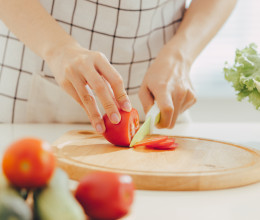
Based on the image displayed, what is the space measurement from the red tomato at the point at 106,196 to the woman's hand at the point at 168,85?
2.53 feet

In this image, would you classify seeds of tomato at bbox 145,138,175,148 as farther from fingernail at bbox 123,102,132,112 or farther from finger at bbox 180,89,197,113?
finger at bbox 180,89,197,113

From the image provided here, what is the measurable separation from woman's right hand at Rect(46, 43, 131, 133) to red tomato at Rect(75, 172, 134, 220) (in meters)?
0.56

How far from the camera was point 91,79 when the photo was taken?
1.13 metres

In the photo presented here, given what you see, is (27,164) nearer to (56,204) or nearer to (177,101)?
(56,204)

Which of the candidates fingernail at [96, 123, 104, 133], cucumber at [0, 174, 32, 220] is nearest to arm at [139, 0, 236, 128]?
fingernail at [96, 123, 104, 133]

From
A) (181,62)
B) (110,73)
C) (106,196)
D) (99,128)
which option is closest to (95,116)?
(99,128)

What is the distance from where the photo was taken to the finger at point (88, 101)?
1.18 m

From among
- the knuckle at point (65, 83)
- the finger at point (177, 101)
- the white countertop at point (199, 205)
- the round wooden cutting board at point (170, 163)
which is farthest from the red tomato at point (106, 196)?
the finger at point (177, 101)

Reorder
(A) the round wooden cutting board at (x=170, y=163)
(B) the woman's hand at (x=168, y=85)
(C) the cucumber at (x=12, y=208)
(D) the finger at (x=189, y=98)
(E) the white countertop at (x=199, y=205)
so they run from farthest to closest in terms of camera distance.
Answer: (D) the finger at (x=189, y=98) → (B) the woman's hand at (x=168, y=85) → (A) the round wooden cutting board at (x=170, y=163) → (E) the white countertop at (x=199, y=205) → (C) the cucumber at (x=12, y=208)

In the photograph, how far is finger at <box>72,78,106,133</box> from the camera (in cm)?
118

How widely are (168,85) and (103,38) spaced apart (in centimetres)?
40

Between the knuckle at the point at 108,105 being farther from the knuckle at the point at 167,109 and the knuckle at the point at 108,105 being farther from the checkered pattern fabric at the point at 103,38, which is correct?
the checkered pattern fabric at the point at 103,38

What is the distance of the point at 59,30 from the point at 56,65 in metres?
0.13

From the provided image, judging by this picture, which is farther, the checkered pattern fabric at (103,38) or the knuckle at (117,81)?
the checkered pattern fabric at (103,38)
